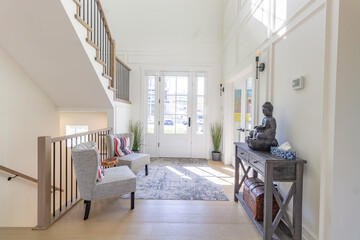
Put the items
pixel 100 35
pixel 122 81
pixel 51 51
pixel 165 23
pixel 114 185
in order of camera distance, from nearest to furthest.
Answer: pixel 114 185 → pixel 51 51 → pixel 100 35 → pixel 122 81 → pixel 165 23

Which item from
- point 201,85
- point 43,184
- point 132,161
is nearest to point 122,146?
point 132,161

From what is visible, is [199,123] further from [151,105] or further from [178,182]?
[178,182]

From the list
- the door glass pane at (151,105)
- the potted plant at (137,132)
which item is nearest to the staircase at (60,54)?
the potted plant at (137,132)

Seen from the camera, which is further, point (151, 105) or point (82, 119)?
point (151, 105)

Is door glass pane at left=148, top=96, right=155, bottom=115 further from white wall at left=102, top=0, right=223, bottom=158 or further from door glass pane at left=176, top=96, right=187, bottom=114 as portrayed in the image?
door glass pane at left=176, top=96, right=187, bottom=114

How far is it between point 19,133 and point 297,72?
13.5 feet

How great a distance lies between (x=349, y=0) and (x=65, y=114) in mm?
4851

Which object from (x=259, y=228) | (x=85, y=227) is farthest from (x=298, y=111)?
(x=85, y=227)

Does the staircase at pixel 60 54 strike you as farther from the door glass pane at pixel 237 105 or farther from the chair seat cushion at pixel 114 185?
the door glass pane at pixel 237 105

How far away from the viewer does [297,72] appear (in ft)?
5.65

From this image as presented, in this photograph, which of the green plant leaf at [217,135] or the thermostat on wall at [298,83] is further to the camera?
the green plant leaf at [217,135]

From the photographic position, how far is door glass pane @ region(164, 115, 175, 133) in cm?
480

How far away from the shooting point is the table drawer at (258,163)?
1653mm

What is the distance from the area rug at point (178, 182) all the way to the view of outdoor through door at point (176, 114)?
0.60 metres
